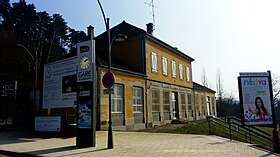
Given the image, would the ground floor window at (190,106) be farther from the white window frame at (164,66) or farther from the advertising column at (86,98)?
the advertising column at (86,98)

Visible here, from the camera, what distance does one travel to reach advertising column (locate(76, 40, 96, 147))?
35.8ft

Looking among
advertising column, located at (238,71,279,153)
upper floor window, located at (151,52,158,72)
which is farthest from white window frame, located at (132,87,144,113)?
advertising column, located at (238,71,279,153)

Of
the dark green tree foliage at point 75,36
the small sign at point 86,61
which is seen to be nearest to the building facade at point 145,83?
the small sign at point 86,61

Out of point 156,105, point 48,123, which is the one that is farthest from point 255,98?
point 156,105

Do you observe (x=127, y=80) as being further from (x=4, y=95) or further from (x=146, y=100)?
(x=4, y=95)

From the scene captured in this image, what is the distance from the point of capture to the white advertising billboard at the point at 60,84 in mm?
16375

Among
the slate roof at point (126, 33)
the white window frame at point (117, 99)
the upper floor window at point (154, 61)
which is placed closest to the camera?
the white window frame at point (117, 99)

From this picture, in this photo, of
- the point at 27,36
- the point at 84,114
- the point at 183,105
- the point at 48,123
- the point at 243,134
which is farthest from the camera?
the point at 27,36

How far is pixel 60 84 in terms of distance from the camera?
1708 cm

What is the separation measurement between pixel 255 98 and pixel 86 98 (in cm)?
739

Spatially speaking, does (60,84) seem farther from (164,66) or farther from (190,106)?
(190,106)

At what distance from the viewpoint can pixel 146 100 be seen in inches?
913

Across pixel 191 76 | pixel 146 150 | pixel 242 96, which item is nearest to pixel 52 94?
pixel 146 150

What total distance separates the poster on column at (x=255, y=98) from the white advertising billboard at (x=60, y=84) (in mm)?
9734
